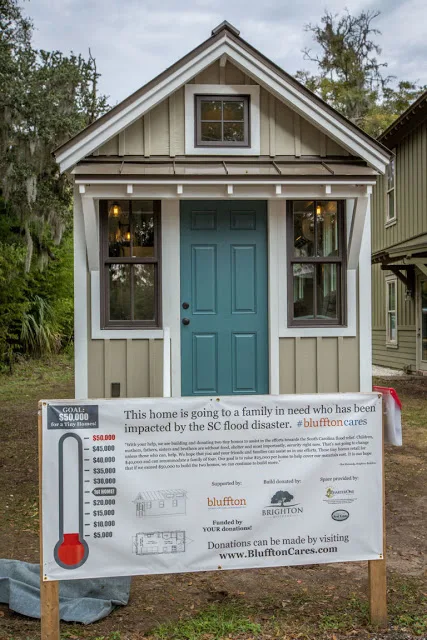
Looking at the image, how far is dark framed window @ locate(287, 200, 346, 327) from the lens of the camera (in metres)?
6.39

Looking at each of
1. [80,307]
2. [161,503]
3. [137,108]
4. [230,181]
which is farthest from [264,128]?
[161,503]

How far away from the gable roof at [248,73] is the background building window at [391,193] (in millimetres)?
11066

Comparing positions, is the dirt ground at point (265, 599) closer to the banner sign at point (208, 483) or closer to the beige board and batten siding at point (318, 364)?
the banner sign at point (208, 483)

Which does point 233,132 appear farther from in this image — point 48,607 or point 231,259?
point 48,607

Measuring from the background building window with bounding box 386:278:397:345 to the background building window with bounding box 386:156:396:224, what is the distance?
176 cm

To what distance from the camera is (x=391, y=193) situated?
16922 millimetres

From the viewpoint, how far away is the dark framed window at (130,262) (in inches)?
246

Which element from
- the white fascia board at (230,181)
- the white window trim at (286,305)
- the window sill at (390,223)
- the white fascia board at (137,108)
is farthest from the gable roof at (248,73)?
the window sill at (390,223)

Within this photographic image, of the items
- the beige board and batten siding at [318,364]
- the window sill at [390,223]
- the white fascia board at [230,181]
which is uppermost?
the window sill at [390,223]

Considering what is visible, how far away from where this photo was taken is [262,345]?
6.35 metres

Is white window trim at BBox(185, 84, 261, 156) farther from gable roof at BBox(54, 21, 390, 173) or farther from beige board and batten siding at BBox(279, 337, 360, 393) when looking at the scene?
beige board and batten siding at BBox(279, 337, 360, 393)

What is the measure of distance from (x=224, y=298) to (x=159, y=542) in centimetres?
326

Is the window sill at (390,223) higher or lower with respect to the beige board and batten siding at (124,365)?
higher

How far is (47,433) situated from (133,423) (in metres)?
0.45
